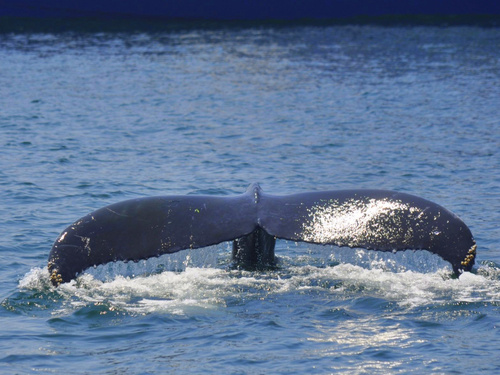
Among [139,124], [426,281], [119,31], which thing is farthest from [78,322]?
[119,31]

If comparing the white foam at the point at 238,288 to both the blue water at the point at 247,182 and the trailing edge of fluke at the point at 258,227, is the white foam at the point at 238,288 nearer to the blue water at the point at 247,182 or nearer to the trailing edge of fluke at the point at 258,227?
the blue water at the point at 247,182

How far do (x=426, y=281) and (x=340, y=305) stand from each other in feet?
3.09

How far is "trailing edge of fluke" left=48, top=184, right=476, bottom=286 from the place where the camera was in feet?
23.5

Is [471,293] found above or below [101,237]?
below

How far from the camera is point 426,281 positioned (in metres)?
8.52

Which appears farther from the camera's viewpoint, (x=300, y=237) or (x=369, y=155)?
(x=369, y=155)

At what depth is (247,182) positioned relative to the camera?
1445cm

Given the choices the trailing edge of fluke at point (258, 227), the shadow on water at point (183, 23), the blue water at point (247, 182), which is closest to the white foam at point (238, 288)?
the blue water at point (247, 182)

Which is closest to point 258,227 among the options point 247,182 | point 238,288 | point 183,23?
point 238,288

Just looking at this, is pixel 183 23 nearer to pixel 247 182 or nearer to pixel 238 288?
pixel 247 182

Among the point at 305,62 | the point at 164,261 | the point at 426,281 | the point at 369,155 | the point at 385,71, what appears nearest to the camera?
the point at 426,281

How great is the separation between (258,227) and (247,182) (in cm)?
711

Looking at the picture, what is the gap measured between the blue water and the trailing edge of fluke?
2.54 feet

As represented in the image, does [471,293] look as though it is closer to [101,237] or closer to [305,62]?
[101,237]
